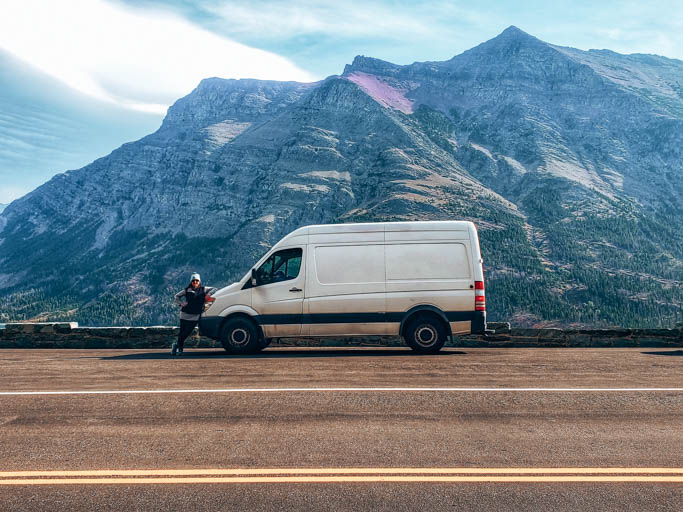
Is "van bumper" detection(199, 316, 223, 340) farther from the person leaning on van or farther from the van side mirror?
the van side mirror

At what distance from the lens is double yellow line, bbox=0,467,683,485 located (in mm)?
4609

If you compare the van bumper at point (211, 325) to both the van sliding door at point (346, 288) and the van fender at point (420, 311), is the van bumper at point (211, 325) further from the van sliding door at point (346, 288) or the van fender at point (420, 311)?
the van fender at point (420, 311)

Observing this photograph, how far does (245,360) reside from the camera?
11664 mm

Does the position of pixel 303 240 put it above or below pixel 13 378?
above

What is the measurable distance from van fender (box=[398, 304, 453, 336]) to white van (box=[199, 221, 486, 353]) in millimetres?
21

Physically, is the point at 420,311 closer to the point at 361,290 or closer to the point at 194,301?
the point at 361,290

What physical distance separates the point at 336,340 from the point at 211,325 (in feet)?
12.2

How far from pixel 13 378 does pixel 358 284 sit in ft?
21.9

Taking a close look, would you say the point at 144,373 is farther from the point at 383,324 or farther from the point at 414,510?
the point at 414,510

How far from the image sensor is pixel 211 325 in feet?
42.8

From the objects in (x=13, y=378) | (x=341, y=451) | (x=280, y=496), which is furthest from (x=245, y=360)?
(x=280, y=496)

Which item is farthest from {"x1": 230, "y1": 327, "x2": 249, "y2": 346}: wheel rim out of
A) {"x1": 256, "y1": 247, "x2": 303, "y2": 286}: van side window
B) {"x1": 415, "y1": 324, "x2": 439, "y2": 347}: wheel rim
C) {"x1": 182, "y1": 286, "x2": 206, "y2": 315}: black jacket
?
{"x1": 415, "y1": 324, "x2": 439, "y2": 347}: wheel rim

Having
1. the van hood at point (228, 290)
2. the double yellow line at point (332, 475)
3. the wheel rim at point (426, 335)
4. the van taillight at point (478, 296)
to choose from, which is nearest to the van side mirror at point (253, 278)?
the van hood at point (228, 290)

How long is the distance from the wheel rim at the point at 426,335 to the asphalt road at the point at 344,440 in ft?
9.48
